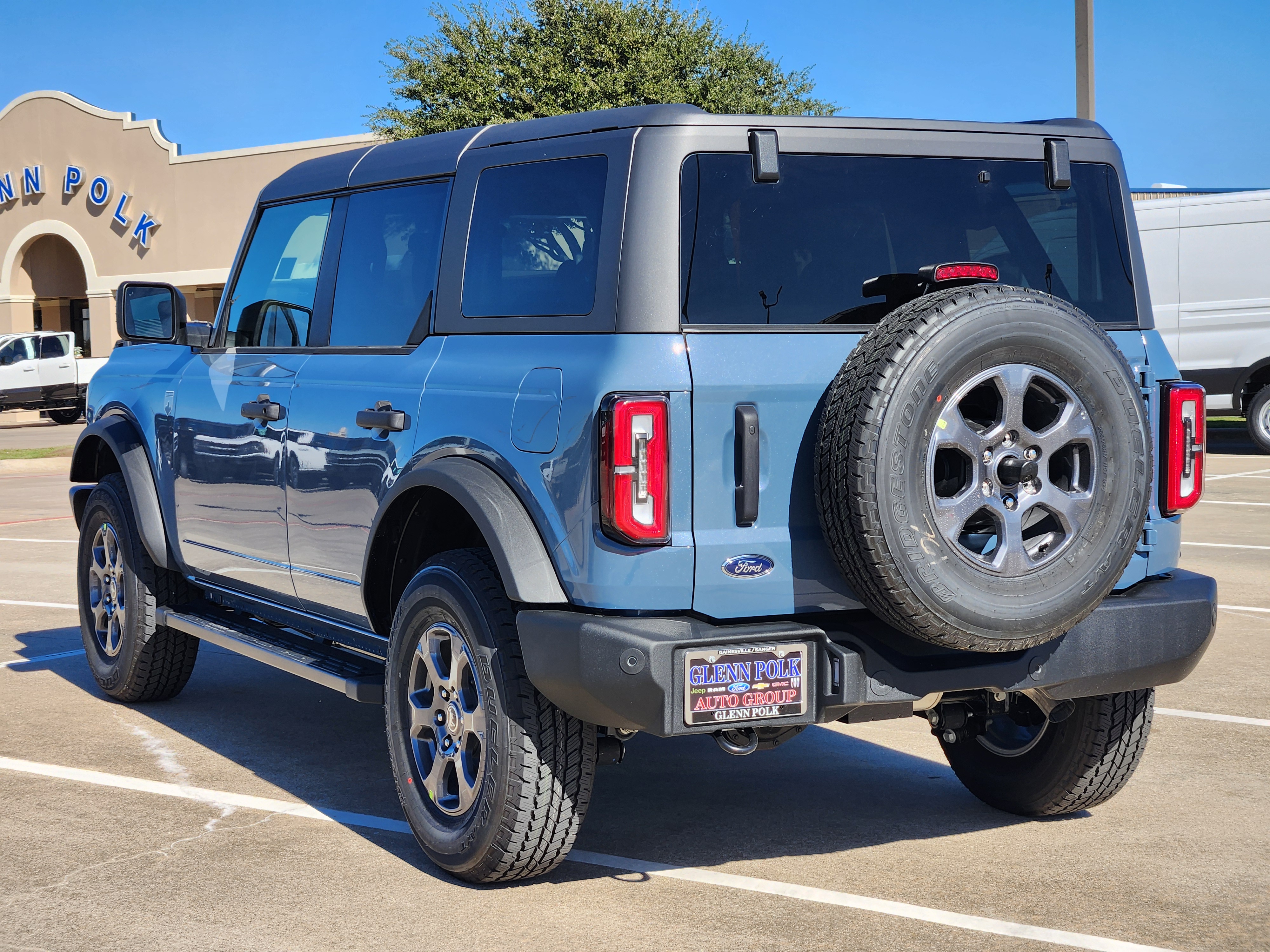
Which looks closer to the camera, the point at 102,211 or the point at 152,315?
the point at 152,315

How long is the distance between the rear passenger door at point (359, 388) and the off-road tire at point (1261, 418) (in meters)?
15.2

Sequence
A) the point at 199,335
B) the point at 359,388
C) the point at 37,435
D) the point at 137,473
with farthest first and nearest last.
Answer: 1. the point at 37,435
2. the point at 137,473
3. the point at 199,335
4. the point at 359,388

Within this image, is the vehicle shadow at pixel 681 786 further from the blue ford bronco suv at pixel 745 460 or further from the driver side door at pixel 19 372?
the driver side door at pixel 19 372

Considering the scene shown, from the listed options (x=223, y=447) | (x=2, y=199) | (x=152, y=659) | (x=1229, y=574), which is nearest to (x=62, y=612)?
(x=152, y=659)

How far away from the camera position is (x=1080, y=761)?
453cm

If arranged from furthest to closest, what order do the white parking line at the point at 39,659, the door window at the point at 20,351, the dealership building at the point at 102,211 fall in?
the dealership building at the point at 102,211 → the door window at the point at 20,351 → the white parking line at the point at 39,659

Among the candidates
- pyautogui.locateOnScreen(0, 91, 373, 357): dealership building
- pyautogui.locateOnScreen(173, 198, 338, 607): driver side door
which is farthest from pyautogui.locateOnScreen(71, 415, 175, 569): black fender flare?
pyautogui.locateOnScreen(0, 91, 373, 357): dealership building

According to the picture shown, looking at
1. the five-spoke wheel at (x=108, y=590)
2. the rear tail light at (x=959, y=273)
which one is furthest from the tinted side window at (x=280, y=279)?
the rear tail light at (x=959, y=273)

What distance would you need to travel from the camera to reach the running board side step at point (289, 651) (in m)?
4.62

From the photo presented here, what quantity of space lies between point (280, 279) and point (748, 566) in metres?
2.64

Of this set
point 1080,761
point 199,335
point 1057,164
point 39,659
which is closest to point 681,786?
point 1080,761

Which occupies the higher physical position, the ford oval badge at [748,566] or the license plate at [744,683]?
the ford oval badge at [748,566]

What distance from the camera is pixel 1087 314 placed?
4.21 m

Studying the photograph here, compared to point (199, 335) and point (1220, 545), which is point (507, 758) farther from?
point (1220, 545)
